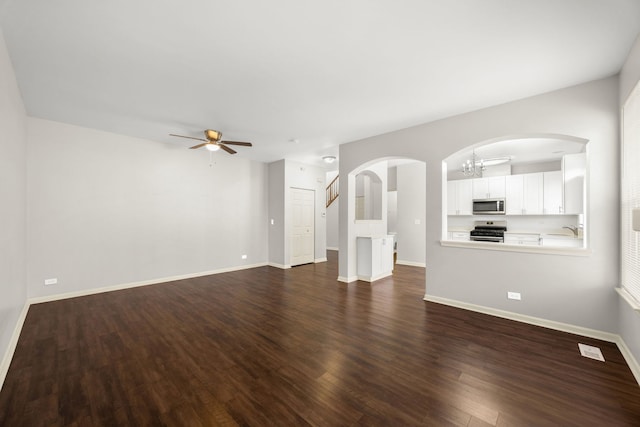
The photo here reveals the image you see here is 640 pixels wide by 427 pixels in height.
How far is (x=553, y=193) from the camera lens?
5.90 metres

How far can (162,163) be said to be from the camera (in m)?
5.40

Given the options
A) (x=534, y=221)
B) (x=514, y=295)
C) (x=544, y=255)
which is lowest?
(x=514, y=295)

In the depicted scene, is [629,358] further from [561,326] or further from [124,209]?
[124,209]

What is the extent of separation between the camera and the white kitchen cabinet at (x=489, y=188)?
21.5 ft

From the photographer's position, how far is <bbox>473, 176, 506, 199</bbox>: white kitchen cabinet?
654 cm

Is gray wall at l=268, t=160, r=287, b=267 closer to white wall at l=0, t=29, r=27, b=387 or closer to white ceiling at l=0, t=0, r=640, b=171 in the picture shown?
white ceiling at l=0, t=0, r=640, b=171

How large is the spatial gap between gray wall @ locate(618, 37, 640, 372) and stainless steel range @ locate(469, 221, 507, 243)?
3.90m

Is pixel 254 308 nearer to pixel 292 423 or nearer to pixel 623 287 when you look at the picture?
pixel 292 423

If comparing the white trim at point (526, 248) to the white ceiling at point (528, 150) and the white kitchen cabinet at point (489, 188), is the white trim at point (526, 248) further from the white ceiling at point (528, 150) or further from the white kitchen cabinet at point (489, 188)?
the white kitchen cabinet at point (489, 188)

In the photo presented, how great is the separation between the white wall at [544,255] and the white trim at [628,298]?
0.18 metres

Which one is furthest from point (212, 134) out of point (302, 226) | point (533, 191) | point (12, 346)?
point (533, 191)

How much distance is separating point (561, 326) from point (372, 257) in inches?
114

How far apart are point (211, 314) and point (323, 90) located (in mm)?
3361

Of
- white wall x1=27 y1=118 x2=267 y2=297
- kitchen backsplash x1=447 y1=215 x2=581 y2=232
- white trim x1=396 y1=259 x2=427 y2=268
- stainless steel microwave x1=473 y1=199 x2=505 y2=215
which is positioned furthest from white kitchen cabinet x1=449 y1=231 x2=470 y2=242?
white wall x1=27 y1=118 x2=267 y2=297
